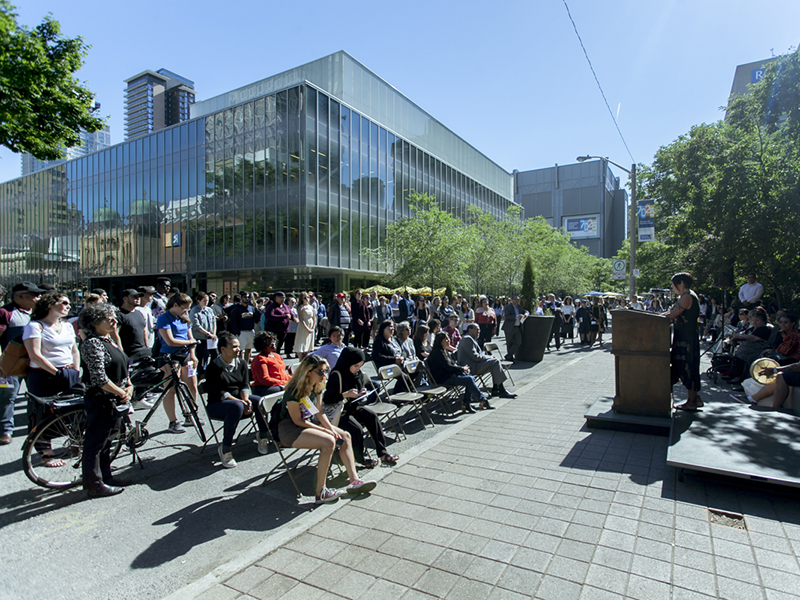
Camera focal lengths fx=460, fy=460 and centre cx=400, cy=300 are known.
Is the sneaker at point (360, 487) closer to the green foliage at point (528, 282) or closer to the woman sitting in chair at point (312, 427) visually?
the woman sitting in chair at point (312, 427)

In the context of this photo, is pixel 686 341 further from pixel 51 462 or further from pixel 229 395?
pixel 51 462

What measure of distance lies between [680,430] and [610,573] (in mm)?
2815

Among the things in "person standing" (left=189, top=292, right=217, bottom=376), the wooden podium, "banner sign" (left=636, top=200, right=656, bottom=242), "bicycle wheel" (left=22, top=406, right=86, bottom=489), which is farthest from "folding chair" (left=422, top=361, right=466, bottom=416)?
"banner sign" (left=636, top=200, right=656, bottom=242)

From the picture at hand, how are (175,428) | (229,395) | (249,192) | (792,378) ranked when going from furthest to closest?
(249,192) → (175,428) → (792,378) → (229,395)

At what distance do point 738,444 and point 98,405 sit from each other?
6139 mm

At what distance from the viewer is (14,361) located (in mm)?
5176

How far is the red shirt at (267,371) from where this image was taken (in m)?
5.75

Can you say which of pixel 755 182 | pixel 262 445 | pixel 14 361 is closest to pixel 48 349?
pixel 14 361

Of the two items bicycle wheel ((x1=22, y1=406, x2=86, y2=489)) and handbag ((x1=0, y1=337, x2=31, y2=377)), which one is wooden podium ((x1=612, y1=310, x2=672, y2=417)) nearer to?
bicycle wheel ((x1=22, y1=406, x2=86, y2=489))

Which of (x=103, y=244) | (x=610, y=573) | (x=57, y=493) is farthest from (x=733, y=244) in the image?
(x=103, y=244)

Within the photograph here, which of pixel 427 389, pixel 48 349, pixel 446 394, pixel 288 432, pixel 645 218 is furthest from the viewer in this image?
pixel 645 218

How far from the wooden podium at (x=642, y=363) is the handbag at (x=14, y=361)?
7.15m

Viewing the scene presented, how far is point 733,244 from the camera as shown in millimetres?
11742

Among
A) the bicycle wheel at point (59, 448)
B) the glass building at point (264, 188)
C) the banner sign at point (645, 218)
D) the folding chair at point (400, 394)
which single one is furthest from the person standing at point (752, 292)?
the glass building at point (264, 188)
